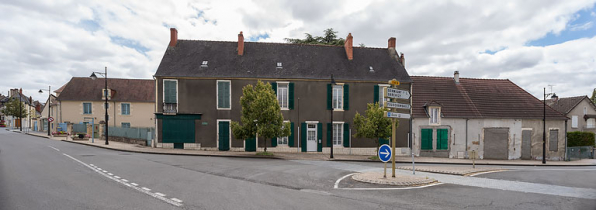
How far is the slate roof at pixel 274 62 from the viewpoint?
22547 mm

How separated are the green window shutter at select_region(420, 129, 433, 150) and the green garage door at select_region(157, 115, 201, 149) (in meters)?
16.7

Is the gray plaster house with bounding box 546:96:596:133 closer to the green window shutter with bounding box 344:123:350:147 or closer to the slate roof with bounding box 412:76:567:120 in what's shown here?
the slate roof with bounding box 412:76:567:120

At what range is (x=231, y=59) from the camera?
2353 centimetres

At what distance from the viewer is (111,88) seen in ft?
131

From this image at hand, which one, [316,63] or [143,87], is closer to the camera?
[316,63]

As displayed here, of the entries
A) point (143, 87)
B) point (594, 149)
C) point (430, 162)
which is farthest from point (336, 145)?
A: point (143, 87)

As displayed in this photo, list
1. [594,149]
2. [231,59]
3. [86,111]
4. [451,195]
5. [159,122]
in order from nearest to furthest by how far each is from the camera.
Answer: [451,195] < [159,122] < [231,59] < [594,149] < [86,111]

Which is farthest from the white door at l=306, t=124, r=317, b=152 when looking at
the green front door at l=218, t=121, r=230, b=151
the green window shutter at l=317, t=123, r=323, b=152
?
the green front door at l=218, t=121, r=230, b=151

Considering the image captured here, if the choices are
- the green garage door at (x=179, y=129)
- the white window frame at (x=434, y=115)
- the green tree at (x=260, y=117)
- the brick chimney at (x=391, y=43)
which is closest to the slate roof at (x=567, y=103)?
the white window frame at (x=434, y=115)

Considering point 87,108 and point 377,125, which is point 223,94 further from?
point 87,108

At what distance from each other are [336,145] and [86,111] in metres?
33.8

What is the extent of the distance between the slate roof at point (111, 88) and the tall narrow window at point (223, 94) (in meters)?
21.9

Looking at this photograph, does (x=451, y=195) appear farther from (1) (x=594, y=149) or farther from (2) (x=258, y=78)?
(1) (x=594, y=149)

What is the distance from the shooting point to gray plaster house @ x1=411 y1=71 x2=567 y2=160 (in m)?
24.0
